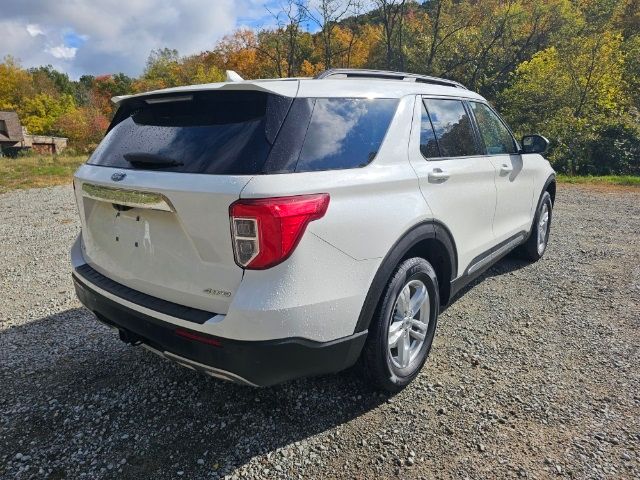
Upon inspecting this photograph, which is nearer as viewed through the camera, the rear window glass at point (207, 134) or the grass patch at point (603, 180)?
the rear window glass at point (207, 134)

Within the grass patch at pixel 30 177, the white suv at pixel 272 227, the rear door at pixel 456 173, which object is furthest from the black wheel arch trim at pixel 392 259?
the grass patch at pixel 30 177

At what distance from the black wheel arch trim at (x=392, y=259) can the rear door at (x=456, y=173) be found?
0.37ft

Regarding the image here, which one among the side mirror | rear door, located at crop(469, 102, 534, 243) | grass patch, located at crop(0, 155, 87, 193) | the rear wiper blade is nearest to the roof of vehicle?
the rear wiper blade

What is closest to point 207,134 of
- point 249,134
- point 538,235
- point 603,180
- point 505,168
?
point 249,134

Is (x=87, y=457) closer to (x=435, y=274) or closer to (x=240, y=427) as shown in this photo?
(x=240, y=427)

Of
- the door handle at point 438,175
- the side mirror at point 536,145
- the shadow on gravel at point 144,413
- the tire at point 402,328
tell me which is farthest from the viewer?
the side mirror at point 536,145

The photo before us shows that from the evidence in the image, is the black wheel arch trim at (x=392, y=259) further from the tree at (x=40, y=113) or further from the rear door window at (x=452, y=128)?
the tree at (x=40, y=113)

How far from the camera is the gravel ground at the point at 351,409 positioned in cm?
208

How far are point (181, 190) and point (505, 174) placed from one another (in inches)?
117

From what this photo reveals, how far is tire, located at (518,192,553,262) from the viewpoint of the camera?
4.80 m

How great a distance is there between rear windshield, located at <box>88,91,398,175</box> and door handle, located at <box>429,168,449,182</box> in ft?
1.53

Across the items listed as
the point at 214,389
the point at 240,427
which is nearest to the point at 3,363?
the point at 214,389

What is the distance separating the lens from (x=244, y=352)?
1810 millimetres

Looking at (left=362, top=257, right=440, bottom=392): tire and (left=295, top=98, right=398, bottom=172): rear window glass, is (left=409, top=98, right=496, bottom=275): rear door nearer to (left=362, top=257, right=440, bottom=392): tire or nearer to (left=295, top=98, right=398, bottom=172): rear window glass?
(left=295, top=98, right=398, bottom=172): rear window glass
